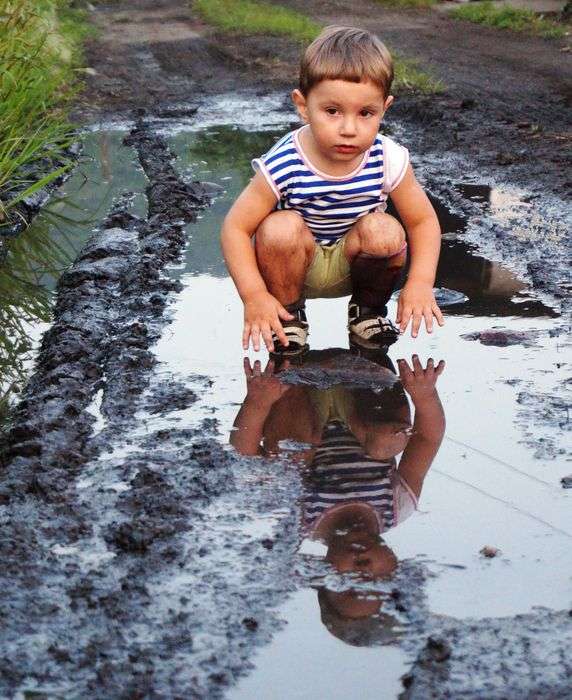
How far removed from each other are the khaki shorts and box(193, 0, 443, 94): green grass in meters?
5.78

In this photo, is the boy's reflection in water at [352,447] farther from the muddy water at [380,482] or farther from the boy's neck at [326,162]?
the boy's neck at [326,162]

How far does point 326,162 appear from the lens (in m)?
3.88

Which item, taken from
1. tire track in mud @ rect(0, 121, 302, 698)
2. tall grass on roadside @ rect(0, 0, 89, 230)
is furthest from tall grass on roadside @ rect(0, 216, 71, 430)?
tall grass on roadside @ rect(0, 0, 89, 230)

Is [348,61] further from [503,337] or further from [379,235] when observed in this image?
[503,337]

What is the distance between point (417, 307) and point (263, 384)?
1.79 feet

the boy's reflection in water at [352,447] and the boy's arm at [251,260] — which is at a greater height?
the boy's arm at [251,260]

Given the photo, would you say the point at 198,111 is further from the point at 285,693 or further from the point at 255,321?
the point at 285,693

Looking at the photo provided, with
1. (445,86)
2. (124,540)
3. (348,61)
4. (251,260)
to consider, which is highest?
(445,86)

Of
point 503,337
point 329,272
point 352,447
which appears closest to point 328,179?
point 329,272

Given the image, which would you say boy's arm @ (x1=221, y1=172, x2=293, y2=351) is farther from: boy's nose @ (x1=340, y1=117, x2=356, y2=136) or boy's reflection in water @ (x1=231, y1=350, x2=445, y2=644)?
boy's nose @ (x1=340, y1=117, x2=356, y2=136)

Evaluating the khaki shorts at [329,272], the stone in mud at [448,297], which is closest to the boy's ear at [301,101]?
the khaki shorts at [329,272]

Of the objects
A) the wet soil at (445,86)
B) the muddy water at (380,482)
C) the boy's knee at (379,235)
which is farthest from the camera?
the wet soil at (445,86)

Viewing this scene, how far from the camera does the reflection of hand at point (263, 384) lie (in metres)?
3.64

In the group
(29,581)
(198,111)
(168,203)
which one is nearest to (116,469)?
(29,581)
